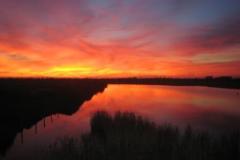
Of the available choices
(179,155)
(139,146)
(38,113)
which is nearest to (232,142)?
(179,155)

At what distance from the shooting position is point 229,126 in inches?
822

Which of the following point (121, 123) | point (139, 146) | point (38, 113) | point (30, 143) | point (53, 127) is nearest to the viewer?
point (139, 146)

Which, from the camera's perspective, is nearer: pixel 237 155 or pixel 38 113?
pixel 237 155

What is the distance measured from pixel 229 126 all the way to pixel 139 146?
11.5m

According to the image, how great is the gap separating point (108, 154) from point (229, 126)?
13014 mm

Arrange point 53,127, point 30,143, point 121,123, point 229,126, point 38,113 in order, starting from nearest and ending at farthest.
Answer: point 30,143 → point 121,123 → point 229,126 → point 53,127 → point 38,113

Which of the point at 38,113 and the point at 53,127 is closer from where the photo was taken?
the point at 53,127

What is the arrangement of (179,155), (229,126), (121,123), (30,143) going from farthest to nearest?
(229,126), (121,123), (30,143), (179,155)

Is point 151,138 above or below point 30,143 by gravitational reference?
above

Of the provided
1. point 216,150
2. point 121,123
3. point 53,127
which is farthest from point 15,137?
point 216,150

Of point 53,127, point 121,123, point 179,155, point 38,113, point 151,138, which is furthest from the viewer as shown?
point 38,113

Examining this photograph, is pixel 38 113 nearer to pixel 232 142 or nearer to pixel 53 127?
pixel 53 127

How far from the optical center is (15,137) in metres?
18.8

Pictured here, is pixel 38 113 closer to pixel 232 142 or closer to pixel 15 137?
pixel 15 137
